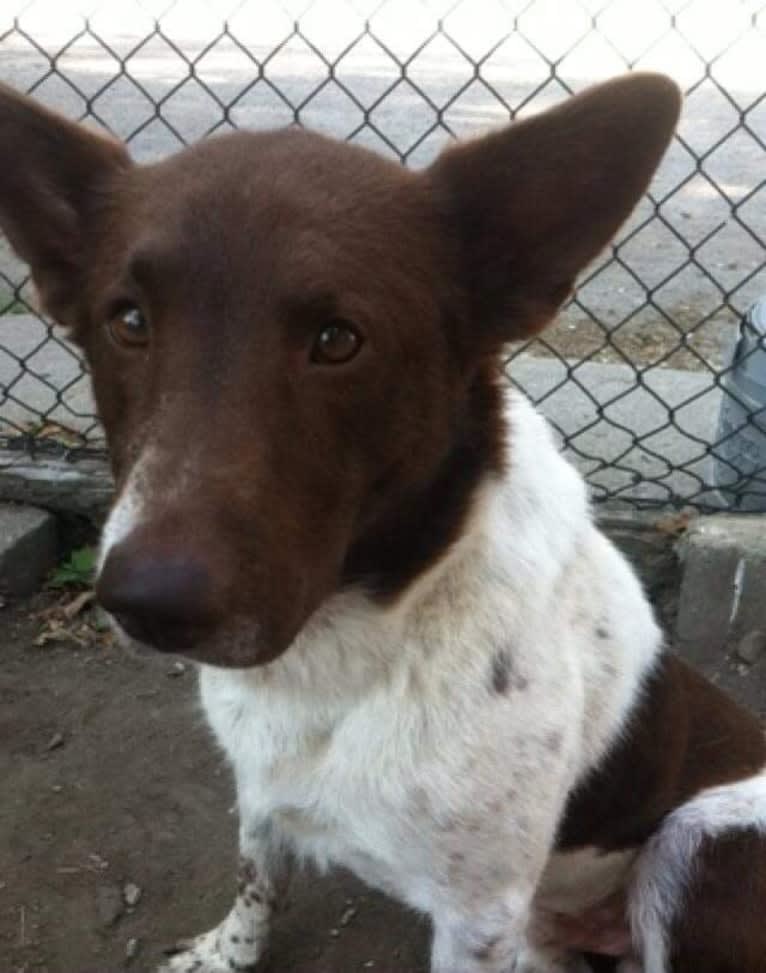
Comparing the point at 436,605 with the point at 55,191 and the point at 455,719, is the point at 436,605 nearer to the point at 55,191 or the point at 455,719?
the point at 455,719

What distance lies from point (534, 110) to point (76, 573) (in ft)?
17.7

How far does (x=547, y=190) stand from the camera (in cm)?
207

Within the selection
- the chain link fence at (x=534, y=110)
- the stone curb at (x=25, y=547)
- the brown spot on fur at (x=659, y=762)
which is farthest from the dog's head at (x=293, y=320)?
the stone curb at (x=25, y=547)

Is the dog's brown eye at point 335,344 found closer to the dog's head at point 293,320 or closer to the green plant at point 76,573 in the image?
the dog's head at point 293,320

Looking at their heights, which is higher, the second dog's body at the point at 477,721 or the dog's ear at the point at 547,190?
the dog's ear at the point at 547,190

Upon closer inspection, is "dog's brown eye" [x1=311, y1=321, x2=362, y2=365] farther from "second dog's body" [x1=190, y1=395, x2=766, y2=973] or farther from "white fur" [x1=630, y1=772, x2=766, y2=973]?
"white fur" [x1=630, y1=772, x2=766, y2=973]

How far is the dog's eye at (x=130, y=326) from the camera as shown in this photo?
1961mm

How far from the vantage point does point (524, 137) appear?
2053 millimetres

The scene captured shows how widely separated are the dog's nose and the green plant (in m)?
2.36

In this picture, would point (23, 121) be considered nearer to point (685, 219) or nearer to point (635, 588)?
point (635, 588)

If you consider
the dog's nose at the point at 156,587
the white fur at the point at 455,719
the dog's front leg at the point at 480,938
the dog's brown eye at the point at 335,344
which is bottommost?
the dog's front leg at the point at 480,938

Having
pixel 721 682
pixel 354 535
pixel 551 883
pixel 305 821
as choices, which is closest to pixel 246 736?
pixel 305 821

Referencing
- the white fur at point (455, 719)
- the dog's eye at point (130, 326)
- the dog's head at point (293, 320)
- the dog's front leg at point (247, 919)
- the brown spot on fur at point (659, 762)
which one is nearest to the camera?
the dog's head at point (293, 320)

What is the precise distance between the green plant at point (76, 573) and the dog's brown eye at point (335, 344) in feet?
7.59
